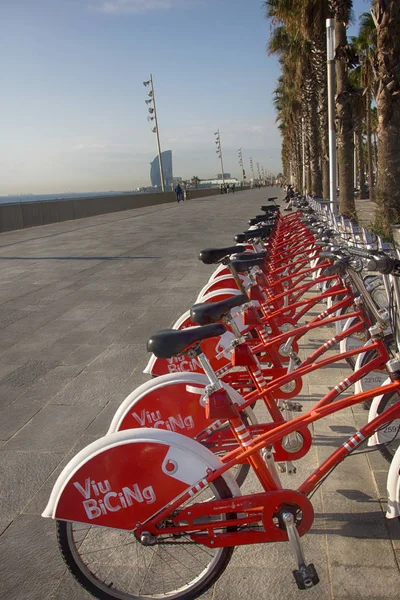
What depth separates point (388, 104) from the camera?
8.79 metres

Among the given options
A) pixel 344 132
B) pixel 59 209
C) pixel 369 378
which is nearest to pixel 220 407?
pixel 369 378

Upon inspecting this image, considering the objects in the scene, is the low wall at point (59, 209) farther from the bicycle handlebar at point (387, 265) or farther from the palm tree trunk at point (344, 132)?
the bicycle handlebar at point (387, 265)

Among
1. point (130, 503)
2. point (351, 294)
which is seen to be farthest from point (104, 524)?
point (351, 294)

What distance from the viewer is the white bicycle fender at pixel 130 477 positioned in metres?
2.20

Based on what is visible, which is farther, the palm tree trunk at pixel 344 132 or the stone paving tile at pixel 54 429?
the palm tree trunk at pixel 344 132

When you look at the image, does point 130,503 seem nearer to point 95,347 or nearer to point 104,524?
point 104,524

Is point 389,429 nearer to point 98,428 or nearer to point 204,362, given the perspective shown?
point 204,362

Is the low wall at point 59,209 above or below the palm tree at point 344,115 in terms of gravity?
below

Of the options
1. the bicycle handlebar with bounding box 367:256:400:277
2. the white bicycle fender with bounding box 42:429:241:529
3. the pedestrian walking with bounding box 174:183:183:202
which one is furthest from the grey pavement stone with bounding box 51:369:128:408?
the pedestrian walking with bounding box 174:183:183:202

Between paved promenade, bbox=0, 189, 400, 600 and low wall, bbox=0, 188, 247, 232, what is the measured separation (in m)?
10.8

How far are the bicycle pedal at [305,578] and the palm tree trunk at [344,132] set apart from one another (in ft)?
37.7

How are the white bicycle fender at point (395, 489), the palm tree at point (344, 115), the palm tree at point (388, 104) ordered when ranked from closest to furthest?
Result: 1. the white bicycle fender at point (395, 489)
2. the palm tree at point (388, 104)
3. the palm tree at point (344, 115)

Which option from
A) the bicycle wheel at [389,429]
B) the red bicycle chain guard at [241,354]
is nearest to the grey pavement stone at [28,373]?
the red bicycle chain guard at [241,354]

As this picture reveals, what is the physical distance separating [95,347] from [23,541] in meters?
3.17
